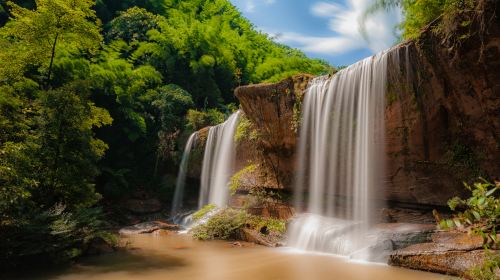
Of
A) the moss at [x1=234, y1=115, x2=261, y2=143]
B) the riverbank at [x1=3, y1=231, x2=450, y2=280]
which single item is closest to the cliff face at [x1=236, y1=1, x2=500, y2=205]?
the riverbank at [x1=3, y1=231, x2=450, y2=280]

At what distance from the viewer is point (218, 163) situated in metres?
20.2

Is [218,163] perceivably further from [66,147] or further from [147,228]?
[66,147]

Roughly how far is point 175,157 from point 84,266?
13672 mm

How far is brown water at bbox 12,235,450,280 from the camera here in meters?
8.07

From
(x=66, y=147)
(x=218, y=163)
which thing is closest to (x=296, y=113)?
(x=218, y=163)

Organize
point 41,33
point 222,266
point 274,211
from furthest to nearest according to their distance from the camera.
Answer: point 274,211 < point 41,33 < point 222,266

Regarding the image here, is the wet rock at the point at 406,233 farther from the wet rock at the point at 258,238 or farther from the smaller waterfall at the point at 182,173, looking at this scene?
the smaller waterfall at the point at 182,173

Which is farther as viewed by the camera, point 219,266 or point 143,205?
point 143,205

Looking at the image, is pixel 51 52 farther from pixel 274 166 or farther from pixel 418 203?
pixel 418 203

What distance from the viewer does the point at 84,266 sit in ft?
29.8

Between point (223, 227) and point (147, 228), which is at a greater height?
point (223, 227)

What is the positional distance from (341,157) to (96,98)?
14940 millimetres

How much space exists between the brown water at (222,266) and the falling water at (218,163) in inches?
297

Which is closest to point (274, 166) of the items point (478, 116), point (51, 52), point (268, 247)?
point (268, 247)
